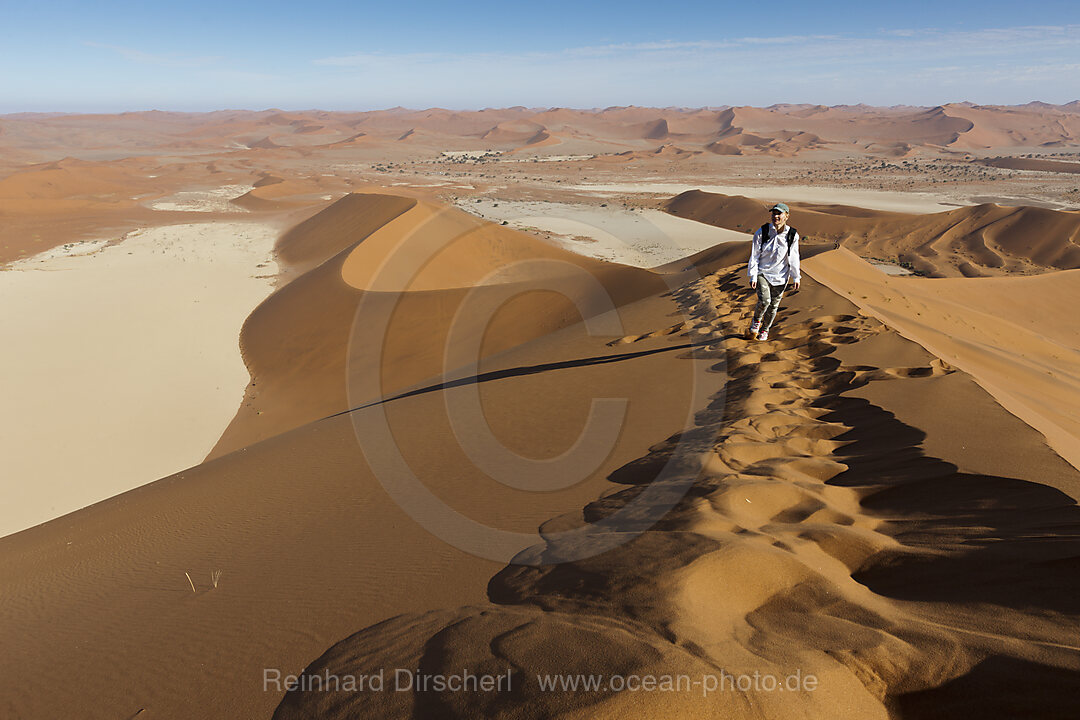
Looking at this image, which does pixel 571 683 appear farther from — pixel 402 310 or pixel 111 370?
pixel 111 370

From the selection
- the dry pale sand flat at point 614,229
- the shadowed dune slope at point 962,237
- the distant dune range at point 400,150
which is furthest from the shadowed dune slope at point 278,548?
the distant dune range at point 400,150

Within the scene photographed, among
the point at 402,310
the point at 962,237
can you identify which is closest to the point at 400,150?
the point at 962,237

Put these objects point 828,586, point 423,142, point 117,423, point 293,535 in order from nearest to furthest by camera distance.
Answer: point 828,586
point 293,535
point 117,423
point 423,142

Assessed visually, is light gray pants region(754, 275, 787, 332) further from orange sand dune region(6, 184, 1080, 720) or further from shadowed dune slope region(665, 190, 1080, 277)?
shadowed dune slope region(665, 190, 1080, 277)

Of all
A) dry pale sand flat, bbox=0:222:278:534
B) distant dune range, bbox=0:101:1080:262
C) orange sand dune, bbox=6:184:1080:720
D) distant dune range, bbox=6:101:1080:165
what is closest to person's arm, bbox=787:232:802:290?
orange sand dune, bbox=6:184:1080:720

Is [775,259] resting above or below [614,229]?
above

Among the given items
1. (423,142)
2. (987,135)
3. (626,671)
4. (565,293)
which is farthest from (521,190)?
(987,135)

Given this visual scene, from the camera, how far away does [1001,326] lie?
10.8 meters

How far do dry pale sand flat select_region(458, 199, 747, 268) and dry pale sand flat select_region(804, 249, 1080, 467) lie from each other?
13472 mm

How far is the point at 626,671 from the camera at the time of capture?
2297 mm

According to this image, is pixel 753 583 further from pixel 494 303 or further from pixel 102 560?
pixel 494 303

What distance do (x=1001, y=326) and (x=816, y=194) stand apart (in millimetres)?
45316

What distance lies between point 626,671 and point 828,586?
126 centimetres

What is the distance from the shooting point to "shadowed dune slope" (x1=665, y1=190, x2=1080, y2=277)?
25.2 meters
